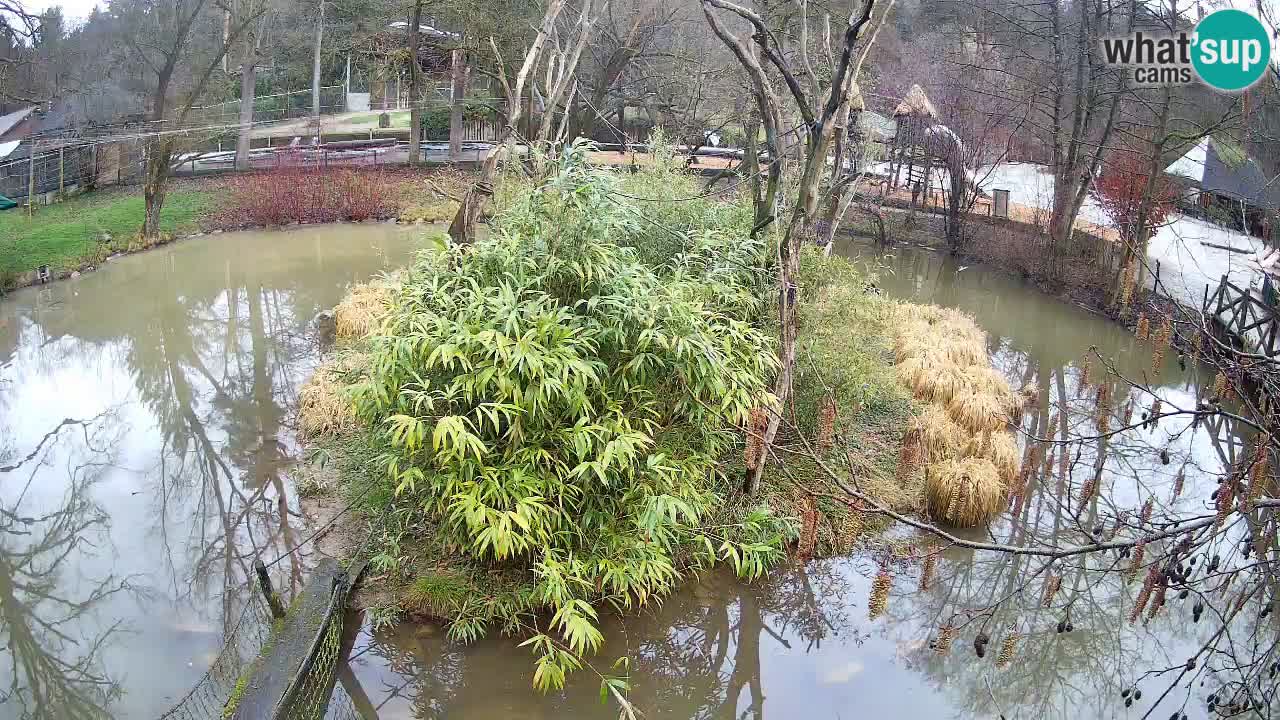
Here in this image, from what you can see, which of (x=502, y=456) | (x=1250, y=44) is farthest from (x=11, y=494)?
(x=1250, y=44)

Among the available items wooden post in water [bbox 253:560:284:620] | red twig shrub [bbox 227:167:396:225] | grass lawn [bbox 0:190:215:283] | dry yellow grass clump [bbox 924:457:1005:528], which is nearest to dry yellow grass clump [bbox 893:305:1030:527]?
dry yellow grass clump [bbox 924:457:1005:528]

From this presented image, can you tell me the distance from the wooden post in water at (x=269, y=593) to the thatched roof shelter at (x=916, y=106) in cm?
1447

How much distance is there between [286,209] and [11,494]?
9691mm

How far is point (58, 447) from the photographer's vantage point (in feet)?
24.7

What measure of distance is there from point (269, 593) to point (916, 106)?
1462cm

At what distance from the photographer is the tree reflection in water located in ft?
16.1

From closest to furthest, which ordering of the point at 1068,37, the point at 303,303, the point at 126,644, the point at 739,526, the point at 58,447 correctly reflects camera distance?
the point at 126,644, the point at 739,526, the point at 58,447, the point at 303,303, the point at 1068,37

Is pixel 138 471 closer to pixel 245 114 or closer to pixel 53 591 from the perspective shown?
pixel 53 591

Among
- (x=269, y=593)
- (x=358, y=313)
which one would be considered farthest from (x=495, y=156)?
(x=269, y=593)

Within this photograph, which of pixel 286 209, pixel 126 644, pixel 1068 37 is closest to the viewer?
pixel 126 644

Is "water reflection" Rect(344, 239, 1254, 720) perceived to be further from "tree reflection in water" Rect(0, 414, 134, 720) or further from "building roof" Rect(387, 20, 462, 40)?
"building roof" Rect(387, 20, 462, 40)

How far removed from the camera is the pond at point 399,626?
493cm

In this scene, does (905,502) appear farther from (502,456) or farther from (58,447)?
(58,447)

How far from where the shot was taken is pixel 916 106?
16.6 metres
